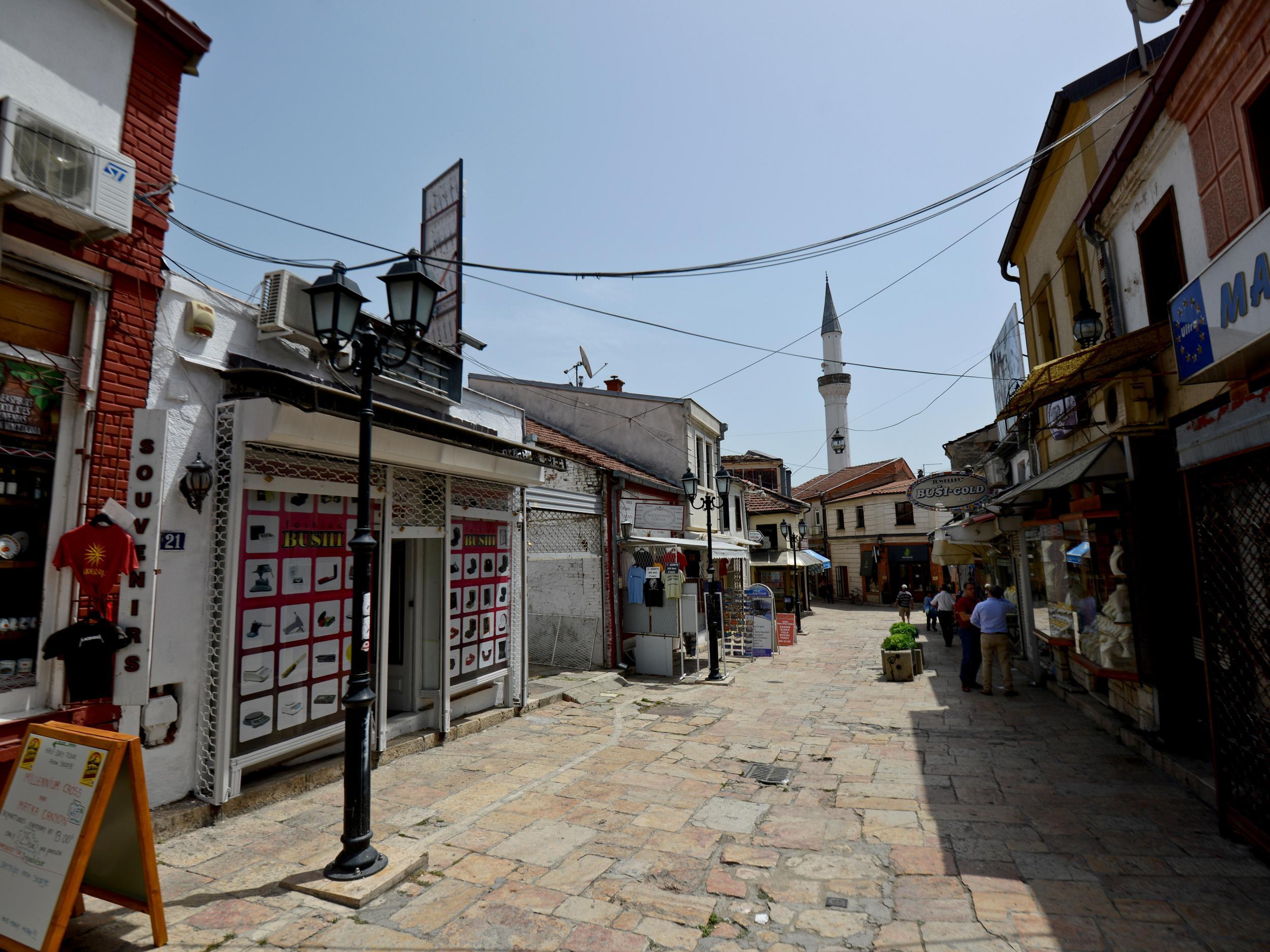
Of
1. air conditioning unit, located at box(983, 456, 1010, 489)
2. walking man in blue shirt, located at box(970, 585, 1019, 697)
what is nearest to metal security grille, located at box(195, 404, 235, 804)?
walking man in blue shirt, located at box(970, 585, 1019, 697)

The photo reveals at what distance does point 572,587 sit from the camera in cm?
1375

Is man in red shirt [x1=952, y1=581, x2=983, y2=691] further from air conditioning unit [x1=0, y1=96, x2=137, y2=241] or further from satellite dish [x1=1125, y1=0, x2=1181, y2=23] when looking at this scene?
air conditioning unit [x1=0, y1=96, x2=137, y2=241]

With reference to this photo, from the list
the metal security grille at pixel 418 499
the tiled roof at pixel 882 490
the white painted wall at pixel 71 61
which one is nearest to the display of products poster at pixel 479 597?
the metal security grille at pixel 418 499

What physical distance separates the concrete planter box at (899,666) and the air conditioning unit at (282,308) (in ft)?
37.0

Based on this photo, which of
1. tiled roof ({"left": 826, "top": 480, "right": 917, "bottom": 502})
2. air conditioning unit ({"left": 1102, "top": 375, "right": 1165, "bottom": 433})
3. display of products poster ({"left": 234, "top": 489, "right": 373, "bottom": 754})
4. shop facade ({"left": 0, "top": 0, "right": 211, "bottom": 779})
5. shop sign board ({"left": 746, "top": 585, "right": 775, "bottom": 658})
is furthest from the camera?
tiled roof ({"left": 826, "top": 480, "right": 917, "bottom": 502})

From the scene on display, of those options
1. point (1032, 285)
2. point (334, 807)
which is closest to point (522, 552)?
point (334, 807)

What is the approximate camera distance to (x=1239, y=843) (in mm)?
4828

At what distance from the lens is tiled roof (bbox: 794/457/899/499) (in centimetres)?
4278

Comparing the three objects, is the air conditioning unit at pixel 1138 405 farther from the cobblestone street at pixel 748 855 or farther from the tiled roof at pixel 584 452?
the tiled roof at pixel 584 452

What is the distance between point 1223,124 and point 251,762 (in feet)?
31.9

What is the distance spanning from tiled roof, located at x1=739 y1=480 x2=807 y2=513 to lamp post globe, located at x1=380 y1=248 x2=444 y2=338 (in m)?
23.3

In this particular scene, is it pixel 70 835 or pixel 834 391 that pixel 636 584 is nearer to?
pixel 70 835

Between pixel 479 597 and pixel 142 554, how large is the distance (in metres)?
4.39

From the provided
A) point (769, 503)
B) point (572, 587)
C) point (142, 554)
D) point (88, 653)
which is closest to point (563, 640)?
point (572, 587)
